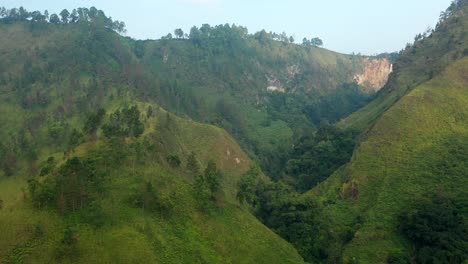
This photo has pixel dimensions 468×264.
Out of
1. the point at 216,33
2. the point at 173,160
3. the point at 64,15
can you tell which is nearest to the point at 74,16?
the point at 64,15

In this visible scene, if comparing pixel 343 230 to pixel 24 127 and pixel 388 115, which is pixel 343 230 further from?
pixel 24 127

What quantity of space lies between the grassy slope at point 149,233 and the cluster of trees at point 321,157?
29.4m

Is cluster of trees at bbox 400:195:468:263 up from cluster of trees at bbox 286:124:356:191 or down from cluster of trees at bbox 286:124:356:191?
down

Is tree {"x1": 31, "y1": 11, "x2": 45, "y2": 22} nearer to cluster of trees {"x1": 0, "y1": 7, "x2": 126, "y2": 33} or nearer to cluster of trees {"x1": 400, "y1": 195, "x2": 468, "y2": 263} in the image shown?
cluster of trees {"x1": 0, "y1": 7, "x2": 126, "y2": 33}

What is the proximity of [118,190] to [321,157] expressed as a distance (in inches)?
1811

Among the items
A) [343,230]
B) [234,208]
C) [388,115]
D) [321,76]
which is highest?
[321,76]

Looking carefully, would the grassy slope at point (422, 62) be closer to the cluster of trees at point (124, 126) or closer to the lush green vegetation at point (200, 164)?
the lush green vegetation at point (200, 164)

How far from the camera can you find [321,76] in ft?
534

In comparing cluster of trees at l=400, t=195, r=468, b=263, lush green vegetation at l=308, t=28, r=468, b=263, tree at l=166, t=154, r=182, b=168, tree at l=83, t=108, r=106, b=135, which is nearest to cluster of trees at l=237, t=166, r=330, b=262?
lush green vegetation at l=308, t=28, r=468, b=263

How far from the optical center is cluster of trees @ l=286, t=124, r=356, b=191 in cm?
7950

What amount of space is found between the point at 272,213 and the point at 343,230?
30.6 feet

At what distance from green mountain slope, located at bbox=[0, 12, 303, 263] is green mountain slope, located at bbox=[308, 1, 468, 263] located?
11.9 metres

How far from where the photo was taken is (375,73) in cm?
17800

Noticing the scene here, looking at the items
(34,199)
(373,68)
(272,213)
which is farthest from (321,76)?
(34,199)
